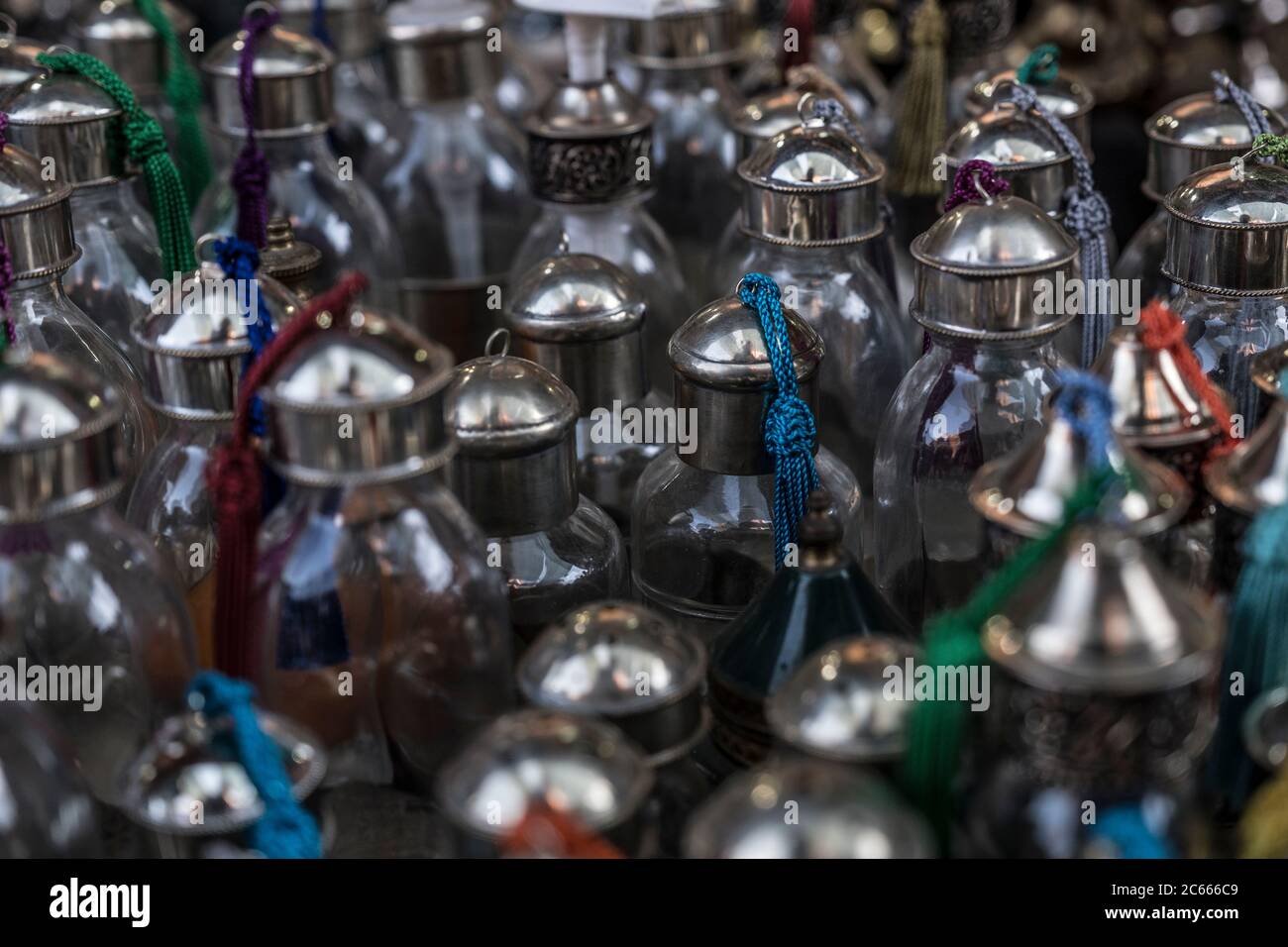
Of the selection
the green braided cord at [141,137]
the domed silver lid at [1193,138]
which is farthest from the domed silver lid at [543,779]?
the domed silver lid at [1193,138]

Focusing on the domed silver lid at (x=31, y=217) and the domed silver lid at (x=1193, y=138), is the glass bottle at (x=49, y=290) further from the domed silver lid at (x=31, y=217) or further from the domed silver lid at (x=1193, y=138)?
the domed silver lid at (x=1193, y=138)

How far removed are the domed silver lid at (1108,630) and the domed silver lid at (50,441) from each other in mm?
526

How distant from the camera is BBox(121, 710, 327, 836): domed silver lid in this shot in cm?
83

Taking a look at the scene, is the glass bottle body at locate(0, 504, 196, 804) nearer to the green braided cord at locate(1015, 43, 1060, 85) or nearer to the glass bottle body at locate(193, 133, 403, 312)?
the glass bottle body at locate(193, 133, 403, 312)

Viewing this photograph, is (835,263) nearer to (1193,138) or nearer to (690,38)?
(1193,138)

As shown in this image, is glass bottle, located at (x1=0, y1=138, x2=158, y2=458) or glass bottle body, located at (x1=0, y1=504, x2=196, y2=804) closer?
glass bottle body, located at (x1=0, y1=504, x2=196, y2=804)

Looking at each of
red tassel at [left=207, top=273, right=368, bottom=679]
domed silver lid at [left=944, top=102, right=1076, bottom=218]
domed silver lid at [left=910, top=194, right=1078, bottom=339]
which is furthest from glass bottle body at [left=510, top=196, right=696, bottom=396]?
red tassel at [left=207, top=273, right=368, bottom=679]

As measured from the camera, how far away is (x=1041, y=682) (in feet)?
2.56

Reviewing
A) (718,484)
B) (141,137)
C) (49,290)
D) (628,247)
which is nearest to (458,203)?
(628,247)

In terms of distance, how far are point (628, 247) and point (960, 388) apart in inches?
22.4

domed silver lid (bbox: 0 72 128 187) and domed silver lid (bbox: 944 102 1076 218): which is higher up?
domed silver lid (bbox: 0 72 128 187)

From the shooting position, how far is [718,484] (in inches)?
49.4

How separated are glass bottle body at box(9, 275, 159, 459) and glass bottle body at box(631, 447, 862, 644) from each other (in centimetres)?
44

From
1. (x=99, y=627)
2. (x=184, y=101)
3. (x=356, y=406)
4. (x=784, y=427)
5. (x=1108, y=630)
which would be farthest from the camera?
(x=184, y=101)
